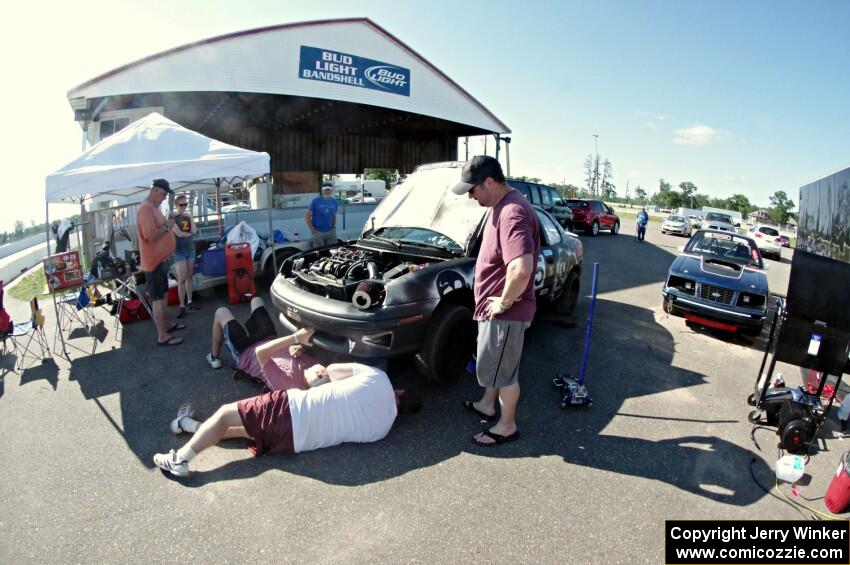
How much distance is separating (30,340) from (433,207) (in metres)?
4.92

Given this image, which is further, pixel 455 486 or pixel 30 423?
pixel 30 423

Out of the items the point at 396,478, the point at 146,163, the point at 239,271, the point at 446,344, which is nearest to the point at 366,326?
the point at 446,344

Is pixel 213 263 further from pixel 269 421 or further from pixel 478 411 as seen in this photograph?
pixel 478 411

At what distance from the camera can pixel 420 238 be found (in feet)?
14.9

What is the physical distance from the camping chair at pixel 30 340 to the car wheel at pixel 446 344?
4214mm

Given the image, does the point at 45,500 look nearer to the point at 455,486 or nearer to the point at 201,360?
the point at 201,360

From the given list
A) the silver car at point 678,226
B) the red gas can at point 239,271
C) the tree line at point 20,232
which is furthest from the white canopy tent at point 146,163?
the silver car at point 678,226

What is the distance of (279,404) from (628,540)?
7.19 ft

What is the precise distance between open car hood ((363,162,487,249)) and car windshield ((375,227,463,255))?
0.06 meters

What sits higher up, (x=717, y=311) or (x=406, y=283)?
(x=406, y=283)

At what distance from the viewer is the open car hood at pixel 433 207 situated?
4457 mm

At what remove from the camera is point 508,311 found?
2926 millimetres

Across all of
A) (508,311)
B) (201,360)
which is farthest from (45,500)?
(508,311)

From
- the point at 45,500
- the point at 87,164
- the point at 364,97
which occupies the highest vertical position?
the point at 364,97
